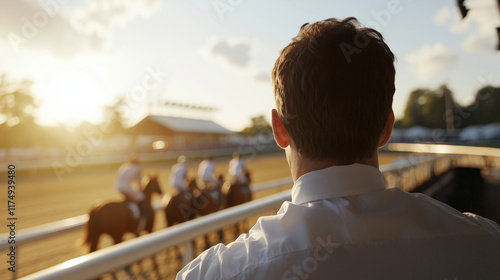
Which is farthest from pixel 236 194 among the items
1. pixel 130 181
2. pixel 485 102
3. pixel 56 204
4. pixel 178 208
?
pixel 485 102

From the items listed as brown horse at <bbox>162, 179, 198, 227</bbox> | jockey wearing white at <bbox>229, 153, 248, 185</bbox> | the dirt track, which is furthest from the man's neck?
jockey wearing white at <bbox>229, 153, 248, 185</bbox>

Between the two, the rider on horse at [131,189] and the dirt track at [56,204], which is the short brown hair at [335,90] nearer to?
the dirt track at [56,204]

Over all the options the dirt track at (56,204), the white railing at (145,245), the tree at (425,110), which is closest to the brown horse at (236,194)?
the dirt track at (56,204)

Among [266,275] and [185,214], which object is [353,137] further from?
[185,214]

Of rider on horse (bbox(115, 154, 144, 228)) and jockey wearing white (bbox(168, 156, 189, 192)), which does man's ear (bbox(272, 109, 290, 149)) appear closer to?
rider on horse (bbox(115, 154, 144, 228))

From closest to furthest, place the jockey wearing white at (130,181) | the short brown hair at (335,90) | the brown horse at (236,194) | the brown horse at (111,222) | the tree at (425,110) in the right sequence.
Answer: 1. the short brown hair at (335,90)
2. the brown horse at (111,222)
3. the jockey wearing white at (130,181)
4. the brown horse at (236,194)
5. the tree at (425,110)

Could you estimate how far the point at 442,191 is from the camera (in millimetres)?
7574

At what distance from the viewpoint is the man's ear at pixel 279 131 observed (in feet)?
2.37

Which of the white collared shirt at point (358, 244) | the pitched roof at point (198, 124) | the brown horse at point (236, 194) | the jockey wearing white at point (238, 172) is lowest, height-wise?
the brown horse at point (236, 194)

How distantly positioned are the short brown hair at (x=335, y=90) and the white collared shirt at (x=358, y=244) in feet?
0.29

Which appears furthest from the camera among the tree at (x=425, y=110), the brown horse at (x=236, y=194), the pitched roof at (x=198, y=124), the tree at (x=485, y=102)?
the tree at (x=425, y=110)

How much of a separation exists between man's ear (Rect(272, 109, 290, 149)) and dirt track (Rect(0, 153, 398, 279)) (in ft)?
3.44

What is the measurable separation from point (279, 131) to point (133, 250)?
36.6 inches

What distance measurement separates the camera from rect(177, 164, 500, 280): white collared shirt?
21.1 inches
